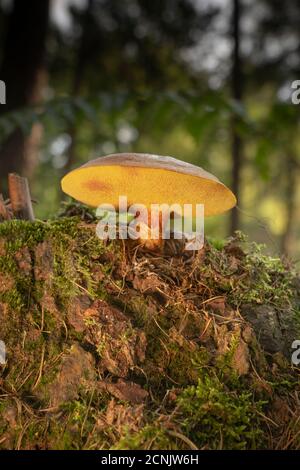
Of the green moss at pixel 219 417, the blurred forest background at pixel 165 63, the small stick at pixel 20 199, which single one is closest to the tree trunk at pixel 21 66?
the blurred forest background at pixel 165 63

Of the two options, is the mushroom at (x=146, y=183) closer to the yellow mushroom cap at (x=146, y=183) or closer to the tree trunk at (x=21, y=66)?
the yellow mushroom cap at (x=146, y=183)

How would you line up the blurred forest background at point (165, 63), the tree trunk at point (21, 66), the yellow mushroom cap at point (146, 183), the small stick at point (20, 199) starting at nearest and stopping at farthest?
the yellow mushroom cap at point (146, 183)
the small stick at point (20, 199)
the tree trunk at point (21, 66)
the blurred forest background at point (165, 63)

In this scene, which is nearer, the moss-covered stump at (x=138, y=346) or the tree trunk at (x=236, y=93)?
the moss-covered stump at (x=138, y=346)

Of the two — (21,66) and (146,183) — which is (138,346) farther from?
(21,66)

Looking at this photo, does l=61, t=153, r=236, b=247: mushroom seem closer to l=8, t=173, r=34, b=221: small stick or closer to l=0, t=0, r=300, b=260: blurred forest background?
l=8, t=173, r=34, b=221: small stick

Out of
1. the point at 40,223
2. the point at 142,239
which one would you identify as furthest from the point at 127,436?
the point at 40,223

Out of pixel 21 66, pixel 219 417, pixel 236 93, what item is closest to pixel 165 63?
pixel 236 93
